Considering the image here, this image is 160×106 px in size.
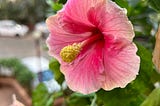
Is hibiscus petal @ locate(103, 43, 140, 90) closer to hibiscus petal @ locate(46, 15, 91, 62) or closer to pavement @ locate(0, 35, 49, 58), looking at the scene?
hibiscus petal @ locate(46, 15, 91, 62)

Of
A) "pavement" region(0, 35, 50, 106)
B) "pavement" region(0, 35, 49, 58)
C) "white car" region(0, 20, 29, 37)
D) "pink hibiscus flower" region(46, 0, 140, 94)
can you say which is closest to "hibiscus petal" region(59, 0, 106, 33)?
"pink hibiscus flower" region(46, 0, 140, 94)

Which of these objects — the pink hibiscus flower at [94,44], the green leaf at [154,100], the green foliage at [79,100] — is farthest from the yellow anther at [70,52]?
the green foliage at [79,100]

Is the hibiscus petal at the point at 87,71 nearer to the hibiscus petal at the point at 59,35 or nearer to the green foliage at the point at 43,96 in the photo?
the hibiscus petal at the point at 59,35

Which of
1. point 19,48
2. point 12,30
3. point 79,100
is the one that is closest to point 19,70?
point 19,48

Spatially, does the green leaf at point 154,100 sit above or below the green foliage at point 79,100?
above

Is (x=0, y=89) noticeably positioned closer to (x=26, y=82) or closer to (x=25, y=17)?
(x=26, y=82)

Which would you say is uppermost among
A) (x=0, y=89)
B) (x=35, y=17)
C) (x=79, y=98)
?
(x=79, y=98)

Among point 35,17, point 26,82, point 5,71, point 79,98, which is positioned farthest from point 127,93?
point 35,17
